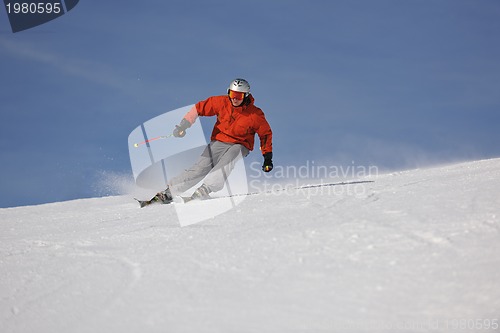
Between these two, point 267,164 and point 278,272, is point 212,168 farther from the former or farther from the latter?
point 278,272

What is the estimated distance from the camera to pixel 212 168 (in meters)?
7.27

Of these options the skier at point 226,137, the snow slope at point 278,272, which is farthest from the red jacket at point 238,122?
the snow slope at point 278,272

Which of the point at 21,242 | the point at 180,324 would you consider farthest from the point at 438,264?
the point at 21,242

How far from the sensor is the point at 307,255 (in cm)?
345

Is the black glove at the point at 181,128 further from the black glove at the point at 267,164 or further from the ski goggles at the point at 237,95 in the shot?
the black glove at the point at 267,164

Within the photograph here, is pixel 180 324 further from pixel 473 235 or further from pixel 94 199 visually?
pixel 94 199

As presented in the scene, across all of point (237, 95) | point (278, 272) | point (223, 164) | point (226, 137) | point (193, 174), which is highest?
point (237, 95)

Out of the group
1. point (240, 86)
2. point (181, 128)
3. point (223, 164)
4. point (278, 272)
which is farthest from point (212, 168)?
point (278, 272)

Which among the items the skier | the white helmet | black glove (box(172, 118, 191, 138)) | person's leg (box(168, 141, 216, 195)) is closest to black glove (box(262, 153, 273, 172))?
the skier

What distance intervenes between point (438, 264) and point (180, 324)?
1537mm

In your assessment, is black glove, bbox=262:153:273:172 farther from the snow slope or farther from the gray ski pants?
the snow slope

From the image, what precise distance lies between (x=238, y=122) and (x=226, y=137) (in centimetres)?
27

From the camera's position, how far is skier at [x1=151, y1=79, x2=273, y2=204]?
712 cm

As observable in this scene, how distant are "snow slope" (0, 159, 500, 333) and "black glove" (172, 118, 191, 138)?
8.96 feet
